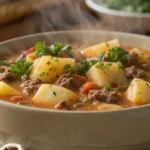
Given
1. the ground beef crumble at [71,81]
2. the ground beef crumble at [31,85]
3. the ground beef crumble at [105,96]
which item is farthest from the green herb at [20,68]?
the ground beef crumble at [105,96]

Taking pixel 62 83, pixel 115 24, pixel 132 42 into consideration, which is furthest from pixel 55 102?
pixel 115 24

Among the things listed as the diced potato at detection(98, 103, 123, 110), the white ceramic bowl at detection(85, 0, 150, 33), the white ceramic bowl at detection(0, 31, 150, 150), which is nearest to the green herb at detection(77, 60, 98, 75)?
the diced potato at detection(98, 103, 123, 110)

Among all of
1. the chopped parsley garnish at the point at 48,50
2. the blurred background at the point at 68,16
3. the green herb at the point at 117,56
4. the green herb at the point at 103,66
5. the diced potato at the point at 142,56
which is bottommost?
the blurred background at the point at 68,16

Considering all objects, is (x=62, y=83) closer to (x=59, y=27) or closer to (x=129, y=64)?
(x=129, y=64)

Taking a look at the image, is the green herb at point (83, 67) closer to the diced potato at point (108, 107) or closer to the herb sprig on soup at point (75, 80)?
the herb sprig on soup at point (75, 80)

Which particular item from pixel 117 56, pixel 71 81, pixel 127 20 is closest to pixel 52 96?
pixel 71 81

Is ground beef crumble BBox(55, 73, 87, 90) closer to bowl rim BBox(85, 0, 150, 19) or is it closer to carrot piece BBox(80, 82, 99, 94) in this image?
carrot piece BBox(80, 82, 99, 94)

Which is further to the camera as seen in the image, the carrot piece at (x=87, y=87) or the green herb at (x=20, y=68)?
the green herb at (x=20, y=68)
